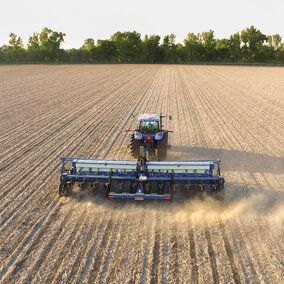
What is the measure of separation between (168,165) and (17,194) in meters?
4.93

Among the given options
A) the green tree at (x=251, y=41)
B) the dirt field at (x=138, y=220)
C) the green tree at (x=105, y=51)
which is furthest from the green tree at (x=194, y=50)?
the dirt field at (x=138, y=220)

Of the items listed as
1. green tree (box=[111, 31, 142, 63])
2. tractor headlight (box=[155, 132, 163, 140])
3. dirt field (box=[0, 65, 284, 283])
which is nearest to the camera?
dirt field (box=[0, 65, 284, 283])

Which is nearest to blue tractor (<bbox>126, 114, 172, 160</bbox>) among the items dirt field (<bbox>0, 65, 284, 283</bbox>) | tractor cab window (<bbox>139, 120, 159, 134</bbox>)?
tractor cab window (<bbox>139, 120, 159, 134</bbox>)

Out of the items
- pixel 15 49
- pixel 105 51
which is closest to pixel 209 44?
pixel 105 51

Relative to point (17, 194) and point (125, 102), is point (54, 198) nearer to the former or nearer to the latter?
point (17, 194)

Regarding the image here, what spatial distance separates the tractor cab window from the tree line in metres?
81.4

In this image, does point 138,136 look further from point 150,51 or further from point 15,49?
point 15,49

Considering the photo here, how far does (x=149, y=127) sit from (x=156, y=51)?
83.8m

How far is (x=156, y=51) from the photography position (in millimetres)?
88625

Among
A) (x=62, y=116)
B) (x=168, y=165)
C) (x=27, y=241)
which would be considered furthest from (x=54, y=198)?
(x=62, y=116)

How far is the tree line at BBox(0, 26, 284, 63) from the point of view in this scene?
86.1 m

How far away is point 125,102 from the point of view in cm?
2277

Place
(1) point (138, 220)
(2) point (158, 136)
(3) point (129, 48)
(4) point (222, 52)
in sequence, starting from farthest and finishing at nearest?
(3) point (129, 48), (4) point (222, 52), (2) point (158, 136), (1) point (138, 220)

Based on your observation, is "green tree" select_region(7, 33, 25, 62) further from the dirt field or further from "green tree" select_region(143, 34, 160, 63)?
the dirt field
